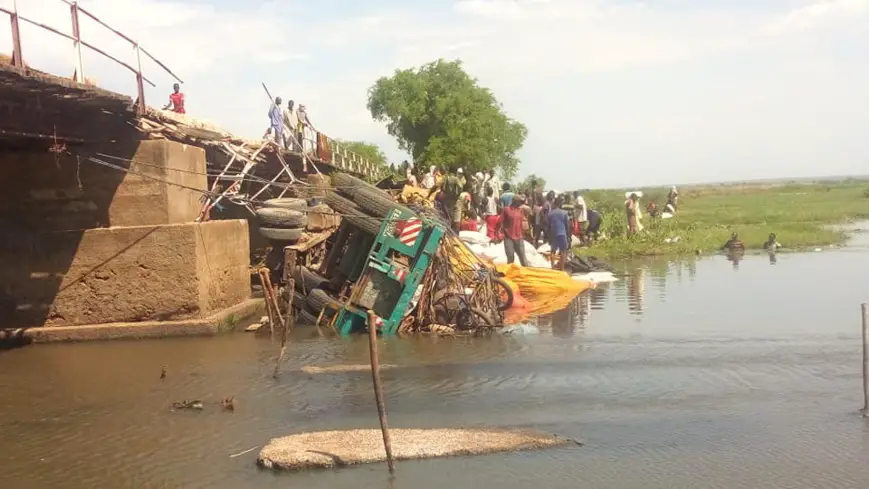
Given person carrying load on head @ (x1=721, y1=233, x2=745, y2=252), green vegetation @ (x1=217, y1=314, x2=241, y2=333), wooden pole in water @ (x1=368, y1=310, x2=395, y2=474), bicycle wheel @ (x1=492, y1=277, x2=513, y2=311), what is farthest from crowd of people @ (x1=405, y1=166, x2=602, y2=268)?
wooden pole in water @ (x1=368, y1=310, x2=395, y2=474)

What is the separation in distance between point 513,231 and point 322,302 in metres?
5.72

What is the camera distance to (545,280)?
57.0 feet

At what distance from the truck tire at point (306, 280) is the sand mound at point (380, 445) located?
6.68 meters

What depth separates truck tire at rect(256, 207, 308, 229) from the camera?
1634 centimetres

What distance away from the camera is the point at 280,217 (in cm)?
1634

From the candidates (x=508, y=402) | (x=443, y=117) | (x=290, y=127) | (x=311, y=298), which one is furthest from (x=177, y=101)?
(x=443, y=117)

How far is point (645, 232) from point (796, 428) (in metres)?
21.8

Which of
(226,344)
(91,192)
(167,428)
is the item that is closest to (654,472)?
(167,428)

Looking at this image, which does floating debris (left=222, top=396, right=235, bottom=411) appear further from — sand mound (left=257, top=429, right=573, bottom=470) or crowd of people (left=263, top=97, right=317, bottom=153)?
crowd of people (left=263, top=97, right=317, bottom=153)

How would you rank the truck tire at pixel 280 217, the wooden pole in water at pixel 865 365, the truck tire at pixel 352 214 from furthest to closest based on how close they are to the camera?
the truck tire at pixel 280 217 → the truck tire at pixel 352 214 → the wooden pole in water at pixel 865 365

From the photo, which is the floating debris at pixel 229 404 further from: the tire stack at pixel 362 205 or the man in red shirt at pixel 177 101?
the man in red shirt at pixel 177 101

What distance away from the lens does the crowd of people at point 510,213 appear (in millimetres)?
19156

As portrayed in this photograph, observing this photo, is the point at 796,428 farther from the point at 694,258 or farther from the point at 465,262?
the point at 694,258

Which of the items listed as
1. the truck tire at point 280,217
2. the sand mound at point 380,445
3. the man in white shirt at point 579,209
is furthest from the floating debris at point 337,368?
the man in white shirt at point 579,209
